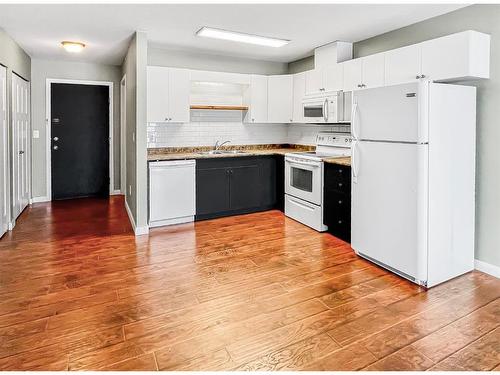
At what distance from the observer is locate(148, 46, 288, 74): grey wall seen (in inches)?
210

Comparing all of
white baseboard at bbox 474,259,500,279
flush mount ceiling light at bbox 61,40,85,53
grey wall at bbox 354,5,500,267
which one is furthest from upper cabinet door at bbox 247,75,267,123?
white baseboard at bbox 474,259,500,279

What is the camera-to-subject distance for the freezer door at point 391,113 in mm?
2938

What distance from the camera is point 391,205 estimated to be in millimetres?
3264

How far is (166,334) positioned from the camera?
2.34 meters

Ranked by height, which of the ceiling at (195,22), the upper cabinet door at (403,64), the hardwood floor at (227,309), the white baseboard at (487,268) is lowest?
the hardwood floor at (227,309)

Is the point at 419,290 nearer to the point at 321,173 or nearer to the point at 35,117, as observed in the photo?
the point at 321,173

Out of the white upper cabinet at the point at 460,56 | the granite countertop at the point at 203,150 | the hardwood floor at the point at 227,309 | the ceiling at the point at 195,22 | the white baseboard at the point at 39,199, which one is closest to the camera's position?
the hardwood floor at the point at 227,309

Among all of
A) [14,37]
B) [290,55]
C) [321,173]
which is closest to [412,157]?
[321,173]

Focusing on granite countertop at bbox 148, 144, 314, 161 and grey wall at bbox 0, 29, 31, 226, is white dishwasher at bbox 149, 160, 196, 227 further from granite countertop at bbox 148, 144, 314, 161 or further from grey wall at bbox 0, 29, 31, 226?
grey wall at bbox 0, 29, 31, 226

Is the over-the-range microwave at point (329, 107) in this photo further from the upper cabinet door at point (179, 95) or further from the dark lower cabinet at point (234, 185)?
the upper cabinet door at point (179, 95)

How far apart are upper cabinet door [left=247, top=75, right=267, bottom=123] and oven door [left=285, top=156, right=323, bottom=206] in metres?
0.93

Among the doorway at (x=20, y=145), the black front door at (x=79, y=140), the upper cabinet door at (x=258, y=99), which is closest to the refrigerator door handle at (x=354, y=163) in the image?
the upper cabinet door at (x=258, y=99)

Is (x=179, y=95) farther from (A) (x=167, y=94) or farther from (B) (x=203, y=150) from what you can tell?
(B) (x=203, y=150)

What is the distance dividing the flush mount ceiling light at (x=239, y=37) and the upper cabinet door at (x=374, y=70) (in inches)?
43.6
